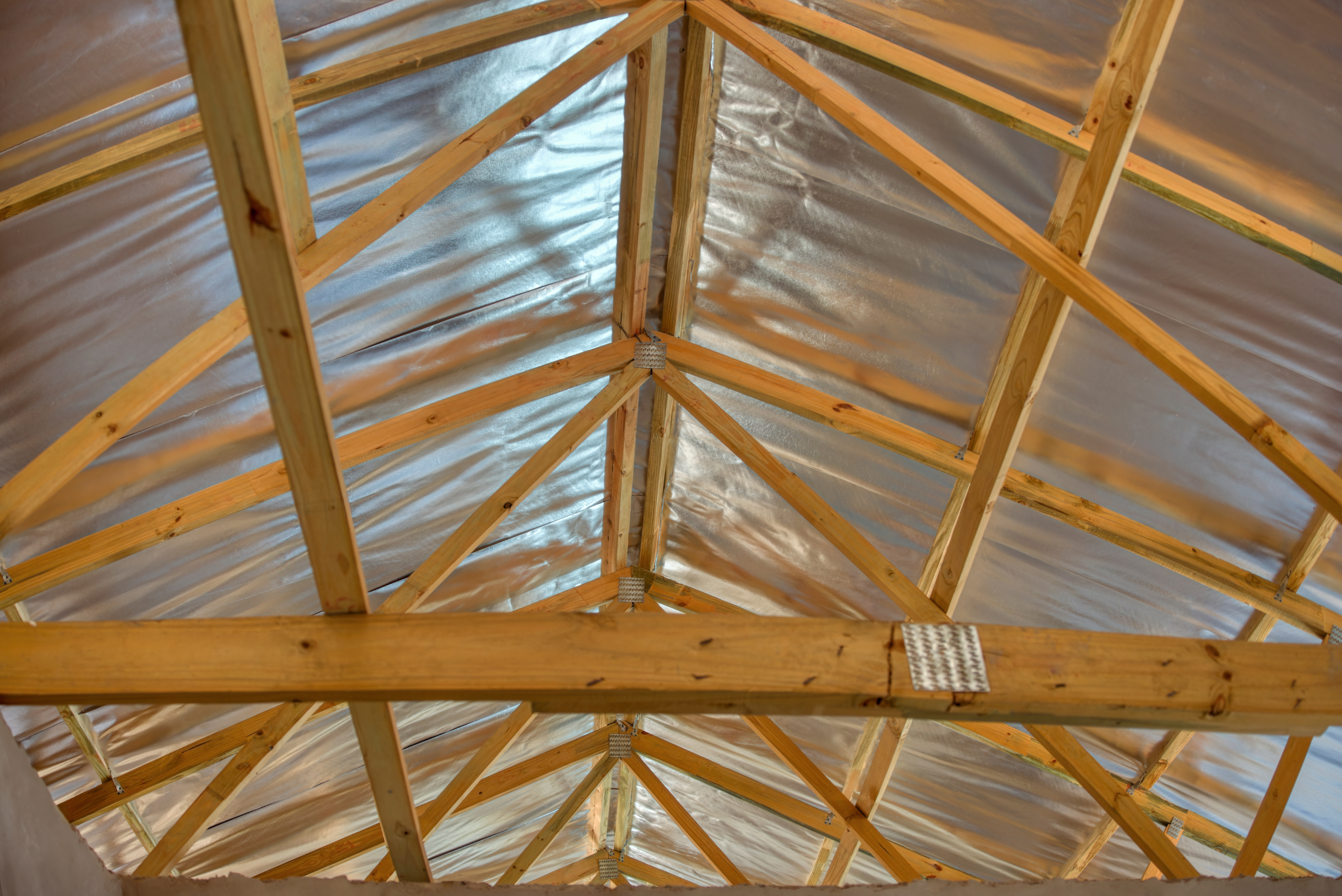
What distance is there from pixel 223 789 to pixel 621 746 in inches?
127

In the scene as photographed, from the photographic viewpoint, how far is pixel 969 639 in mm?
2404

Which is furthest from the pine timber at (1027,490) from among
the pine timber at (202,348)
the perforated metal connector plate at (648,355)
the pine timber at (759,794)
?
the pine timber at (759,794)

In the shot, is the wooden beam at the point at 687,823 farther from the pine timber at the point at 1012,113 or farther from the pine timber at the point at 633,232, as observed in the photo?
the pine timber at the point at 1012,113

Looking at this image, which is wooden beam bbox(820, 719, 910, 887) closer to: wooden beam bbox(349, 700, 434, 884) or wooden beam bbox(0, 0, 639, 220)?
wooden beam bbox(349, 700, 434, 884)

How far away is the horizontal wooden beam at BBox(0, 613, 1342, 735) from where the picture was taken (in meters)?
2.31

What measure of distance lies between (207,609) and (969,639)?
3.28 metres

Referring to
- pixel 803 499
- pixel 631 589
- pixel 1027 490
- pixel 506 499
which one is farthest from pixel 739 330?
pixel 631 589

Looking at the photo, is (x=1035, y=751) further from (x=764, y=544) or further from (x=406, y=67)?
(x=406, y=67)

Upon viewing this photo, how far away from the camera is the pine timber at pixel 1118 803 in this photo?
132 inches

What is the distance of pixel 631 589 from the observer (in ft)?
18.9

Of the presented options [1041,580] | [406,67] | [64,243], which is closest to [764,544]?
[1041,580]

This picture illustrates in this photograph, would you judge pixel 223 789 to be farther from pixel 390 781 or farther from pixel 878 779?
pixel 878 779

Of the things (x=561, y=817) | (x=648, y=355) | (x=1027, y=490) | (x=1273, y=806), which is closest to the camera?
(x=1273, y=806)

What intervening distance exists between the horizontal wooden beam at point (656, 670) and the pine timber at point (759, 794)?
4186 millimetres
